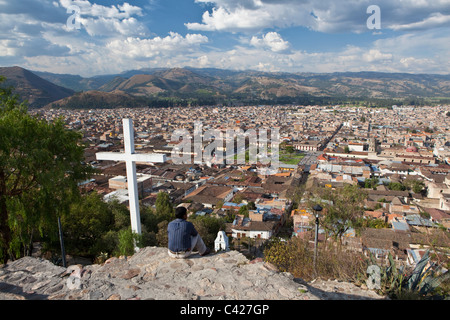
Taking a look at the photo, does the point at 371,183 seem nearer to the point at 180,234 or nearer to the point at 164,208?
the point at 164,208

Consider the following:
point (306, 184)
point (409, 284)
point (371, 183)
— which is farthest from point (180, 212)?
point (371, 183)

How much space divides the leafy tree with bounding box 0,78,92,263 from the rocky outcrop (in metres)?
0.75

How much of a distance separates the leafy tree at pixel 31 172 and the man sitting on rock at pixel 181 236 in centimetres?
179

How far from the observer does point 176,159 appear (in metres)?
36.8

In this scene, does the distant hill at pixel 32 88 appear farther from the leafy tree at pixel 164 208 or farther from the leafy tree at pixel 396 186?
the leafy tree at pixel 396 186

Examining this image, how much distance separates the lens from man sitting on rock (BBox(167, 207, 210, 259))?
2.87 metres

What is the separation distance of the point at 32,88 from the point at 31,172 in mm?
139133

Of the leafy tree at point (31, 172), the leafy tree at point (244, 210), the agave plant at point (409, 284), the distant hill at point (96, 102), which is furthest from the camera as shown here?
the distant hill at point (96, 102)

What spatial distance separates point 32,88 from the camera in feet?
376

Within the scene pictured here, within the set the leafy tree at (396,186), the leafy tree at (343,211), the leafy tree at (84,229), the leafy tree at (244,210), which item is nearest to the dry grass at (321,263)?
the leafy tree at (343,211)

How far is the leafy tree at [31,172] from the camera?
133 inches
